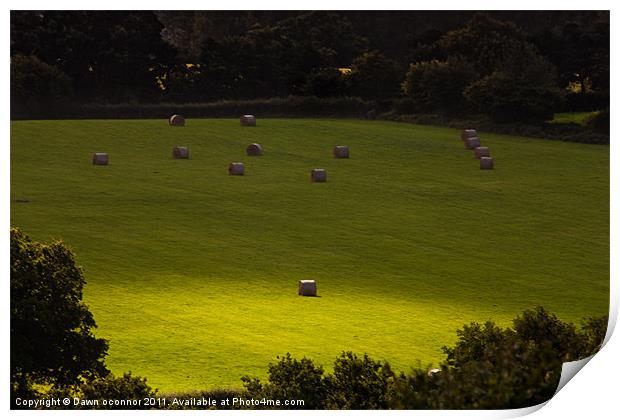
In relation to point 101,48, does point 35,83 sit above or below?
below

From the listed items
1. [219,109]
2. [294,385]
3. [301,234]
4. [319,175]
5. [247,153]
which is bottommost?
[294,385]

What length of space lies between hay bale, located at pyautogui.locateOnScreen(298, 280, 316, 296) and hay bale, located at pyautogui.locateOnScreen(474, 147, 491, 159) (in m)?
5.13

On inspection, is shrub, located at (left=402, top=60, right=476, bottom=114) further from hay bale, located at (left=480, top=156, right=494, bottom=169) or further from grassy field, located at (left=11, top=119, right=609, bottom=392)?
hay bale, located at (left=480, top=156, right=494, bottom=169)

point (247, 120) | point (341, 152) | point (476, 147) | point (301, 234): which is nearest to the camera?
point (247, 120)

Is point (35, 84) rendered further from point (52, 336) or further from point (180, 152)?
point (52, 336)

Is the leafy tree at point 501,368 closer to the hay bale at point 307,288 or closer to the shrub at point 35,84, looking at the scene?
the hay bale at point 307,288

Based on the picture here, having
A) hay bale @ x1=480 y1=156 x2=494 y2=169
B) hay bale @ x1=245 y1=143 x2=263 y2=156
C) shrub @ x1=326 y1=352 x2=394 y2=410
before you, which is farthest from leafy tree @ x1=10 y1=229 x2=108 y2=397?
hay bale @ x1=480 y1=156 x2=494 y2=169

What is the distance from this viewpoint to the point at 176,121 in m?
22.8

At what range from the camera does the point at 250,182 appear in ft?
83.6

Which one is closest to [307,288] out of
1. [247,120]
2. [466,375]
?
[247,120]

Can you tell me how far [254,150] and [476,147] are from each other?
4161 mm

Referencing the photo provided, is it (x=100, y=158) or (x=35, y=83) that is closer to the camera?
(x=35, y=83)

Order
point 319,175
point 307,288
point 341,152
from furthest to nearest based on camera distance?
point 319,175
point 341,152
point 307,288

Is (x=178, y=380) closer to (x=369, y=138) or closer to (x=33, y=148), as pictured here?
(x=33, y=148)
